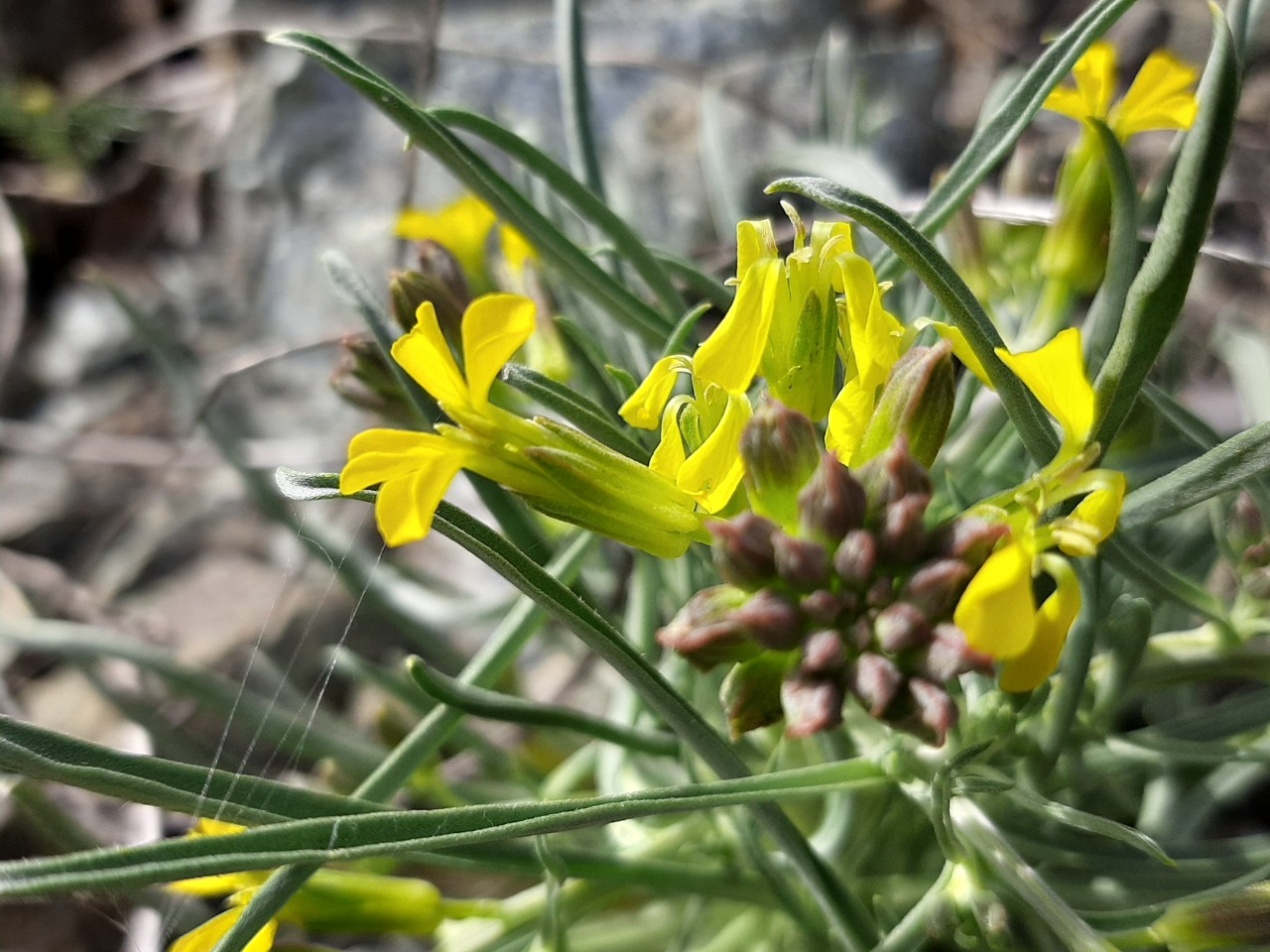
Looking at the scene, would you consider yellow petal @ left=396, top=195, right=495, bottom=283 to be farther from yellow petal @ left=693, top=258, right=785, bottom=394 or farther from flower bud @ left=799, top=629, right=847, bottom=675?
flower bud @ left=799, top=629, right=847, bottom=675

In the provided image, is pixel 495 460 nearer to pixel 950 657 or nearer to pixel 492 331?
pixel 492 331

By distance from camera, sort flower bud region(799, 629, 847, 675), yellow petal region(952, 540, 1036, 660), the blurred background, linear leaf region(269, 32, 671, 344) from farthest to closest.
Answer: the blurred background < linear leaf region(269, 32, 671, 344) < flower bud region(799, 629, 847, 675) < yellow petal region(952, 540, 1036, 660)

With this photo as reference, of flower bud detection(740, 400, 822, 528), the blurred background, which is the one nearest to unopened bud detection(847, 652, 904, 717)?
flower bud detection(740, 400, 822, 528)

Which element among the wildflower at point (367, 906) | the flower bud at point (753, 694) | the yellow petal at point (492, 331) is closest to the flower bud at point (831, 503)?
the flower bud at point (753, 694)

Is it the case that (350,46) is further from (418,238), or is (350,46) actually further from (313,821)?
(313,821)

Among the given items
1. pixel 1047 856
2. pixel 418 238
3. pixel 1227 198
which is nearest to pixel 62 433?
pixel 418 238

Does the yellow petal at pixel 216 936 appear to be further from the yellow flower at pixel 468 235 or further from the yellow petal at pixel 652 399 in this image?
the yellow flower at pixel 468 235
